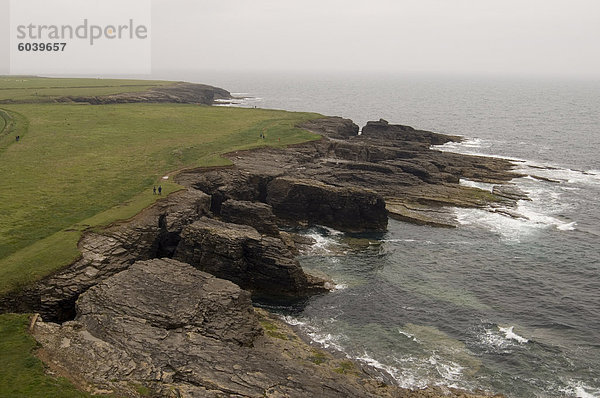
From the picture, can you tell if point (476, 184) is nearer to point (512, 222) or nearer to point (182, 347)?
point (512, 222)

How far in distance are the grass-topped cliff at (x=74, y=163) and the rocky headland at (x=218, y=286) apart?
1623 millimetres

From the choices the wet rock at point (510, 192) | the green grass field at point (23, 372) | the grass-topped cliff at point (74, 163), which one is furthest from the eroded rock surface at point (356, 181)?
the green grass field at point (23, 372)

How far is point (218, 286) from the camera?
3616cm

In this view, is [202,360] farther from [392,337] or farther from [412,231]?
[412,231]

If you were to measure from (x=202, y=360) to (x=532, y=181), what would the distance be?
74558mm

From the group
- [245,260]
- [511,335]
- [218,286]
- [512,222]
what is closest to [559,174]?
[512,222]

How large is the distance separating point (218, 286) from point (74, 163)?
35.0 meters

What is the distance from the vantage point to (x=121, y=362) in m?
25.9

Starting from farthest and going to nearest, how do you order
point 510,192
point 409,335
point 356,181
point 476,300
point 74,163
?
1. point 510,192
2. point 356,181
3. point 74,163
4. point 476,300
5. point 409,335

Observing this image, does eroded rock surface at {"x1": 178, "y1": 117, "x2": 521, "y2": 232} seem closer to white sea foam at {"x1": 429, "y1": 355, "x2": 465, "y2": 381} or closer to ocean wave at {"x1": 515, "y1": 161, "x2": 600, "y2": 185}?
ocean wave at {"x1": 515, "y1": 161, "x2": 600, "y2": 185}

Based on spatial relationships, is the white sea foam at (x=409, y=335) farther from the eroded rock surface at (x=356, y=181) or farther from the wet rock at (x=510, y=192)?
the wet rock at (x=510, y=192)


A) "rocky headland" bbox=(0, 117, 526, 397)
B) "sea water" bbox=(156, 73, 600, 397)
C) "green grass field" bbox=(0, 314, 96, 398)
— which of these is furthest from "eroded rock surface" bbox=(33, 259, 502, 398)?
"sea water" bbox=(156, 73, 600, 397)

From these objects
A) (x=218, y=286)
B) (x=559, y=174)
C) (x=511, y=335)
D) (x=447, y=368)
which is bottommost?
(x=447, y=368)

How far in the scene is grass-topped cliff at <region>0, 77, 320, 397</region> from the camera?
108ft
